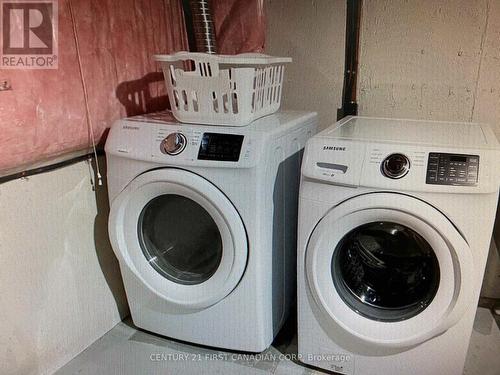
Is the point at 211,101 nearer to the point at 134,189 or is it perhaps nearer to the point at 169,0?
the point at 134,189

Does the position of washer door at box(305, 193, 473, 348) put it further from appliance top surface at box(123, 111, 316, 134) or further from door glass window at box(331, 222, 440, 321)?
appliance top surface at box(123, 111, 316, 134)

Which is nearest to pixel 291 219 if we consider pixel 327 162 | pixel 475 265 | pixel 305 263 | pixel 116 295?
pixel 305 263

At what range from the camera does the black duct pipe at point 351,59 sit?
1.75 meters

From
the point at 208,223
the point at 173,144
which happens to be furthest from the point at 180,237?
the point at 173,144

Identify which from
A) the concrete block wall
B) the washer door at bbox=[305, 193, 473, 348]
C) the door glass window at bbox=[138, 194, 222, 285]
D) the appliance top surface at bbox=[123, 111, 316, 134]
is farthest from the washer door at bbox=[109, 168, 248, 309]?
the concrete block wall

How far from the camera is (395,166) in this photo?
1.21 m

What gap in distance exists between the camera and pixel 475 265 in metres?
1.21

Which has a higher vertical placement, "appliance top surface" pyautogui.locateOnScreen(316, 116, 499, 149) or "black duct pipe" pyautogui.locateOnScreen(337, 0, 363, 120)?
"black duct pipe" pyautogui.locateOnScreen(337, 0, 363, 120)

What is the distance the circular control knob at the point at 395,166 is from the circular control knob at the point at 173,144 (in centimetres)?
64

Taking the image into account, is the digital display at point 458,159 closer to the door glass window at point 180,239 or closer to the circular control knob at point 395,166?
the circular control knob at point 395,166

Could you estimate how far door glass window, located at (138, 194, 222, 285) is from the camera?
5.06 ft

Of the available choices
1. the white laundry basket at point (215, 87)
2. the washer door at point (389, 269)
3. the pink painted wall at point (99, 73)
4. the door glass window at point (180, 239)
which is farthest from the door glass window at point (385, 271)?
the pink painted wall at point (99, 73)

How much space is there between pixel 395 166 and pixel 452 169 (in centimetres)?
15

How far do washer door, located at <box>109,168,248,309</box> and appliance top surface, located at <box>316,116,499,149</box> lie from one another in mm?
434
